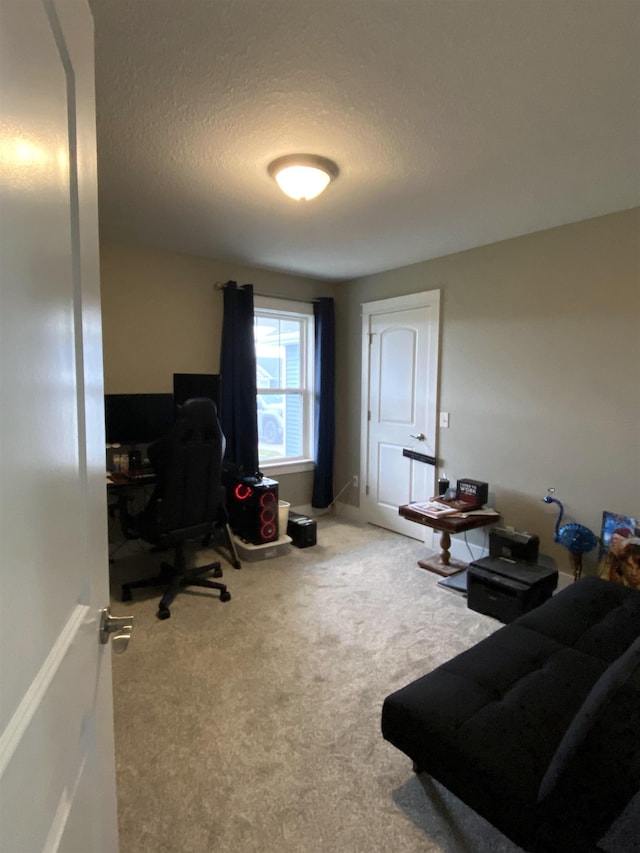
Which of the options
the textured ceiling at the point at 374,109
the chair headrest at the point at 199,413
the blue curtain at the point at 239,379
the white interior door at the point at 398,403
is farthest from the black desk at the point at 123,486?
the white interior door at the point at 398,403

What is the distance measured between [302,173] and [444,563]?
2866 millimetres

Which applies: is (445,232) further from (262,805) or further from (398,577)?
(262,805)

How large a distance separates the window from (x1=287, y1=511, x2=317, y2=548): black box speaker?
2.39 feet

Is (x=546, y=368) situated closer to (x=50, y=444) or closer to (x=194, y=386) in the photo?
(x=194, y=386)

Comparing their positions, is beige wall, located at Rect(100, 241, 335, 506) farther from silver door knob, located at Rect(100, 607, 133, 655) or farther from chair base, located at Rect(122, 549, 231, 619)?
silver door knob, located at Rect(100, 607, 133, 655)

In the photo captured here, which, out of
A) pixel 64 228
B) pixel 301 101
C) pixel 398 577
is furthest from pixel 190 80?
pixel 398 577

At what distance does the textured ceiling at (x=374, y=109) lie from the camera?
1387 millimetres

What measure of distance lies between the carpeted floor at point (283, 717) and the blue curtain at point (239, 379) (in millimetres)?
1186

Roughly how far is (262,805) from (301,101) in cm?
256

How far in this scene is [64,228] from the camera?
2.25 ft

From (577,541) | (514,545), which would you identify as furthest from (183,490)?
(577,541)

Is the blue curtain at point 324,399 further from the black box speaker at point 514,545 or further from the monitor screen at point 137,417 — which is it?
the black box speaker at point 514,545

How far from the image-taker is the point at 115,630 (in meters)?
0.91

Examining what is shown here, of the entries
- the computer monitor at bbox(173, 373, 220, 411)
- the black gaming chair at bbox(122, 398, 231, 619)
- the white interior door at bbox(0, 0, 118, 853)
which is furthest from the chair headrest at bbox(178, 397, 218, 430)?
the white interior door at bbox(0, 0, 118, 853)
